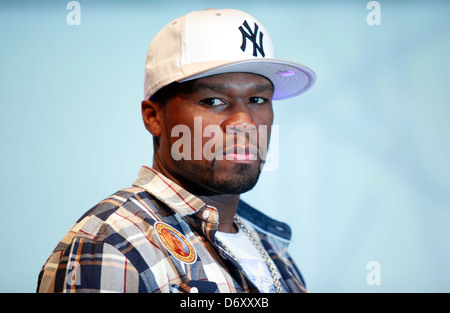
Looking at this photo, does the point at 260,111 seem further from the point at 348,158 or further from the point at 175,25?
the point at 348,158

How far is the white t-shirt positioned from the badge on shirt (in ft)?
0.78

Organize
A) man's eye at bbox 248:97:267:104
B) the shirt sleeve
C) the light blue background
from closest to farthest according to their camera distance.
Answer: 1. the shirt sleeve
2. man's eye at bbox 248:97:267:104
3. the light blue background

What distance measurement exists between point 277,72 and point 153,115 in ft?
1.25

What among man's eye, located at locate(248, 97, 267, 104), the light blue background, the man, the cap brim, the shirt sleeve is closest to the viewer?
the shirt sleeve

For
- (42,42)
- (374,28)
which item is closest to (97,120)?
(42,42)

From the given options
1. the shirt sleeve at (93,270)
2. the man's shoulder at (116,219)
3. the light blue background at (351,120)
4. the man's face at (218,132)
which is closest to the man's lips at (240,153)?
the man's face at (218,132)

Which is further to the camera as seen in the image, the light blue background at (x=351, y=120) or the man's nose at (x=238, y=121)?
the light blue background at (x=351, y=120)

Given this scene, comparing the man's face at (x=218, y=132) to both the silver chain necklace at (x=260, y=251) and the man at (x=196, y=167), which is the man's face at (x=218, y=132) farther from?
the silver chain necklace at (x=260, y=251)

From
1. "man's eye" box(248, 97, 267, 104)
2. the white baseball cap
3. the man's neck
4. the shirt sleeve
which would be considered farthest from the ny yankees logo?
the shirt sleeve

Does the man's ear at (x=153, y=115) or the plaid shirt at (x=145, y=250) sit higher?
the man's ear at (x=153, y=115)

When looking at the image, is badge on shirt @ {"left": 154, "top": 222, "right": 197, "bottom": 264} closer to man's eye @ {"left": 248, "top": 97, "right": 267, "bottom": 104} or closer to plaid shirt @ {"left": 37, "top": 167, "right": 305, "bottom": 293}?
plaid shirt @ {"left": 37, "top": 167, "right": 305, "bottom": 293}

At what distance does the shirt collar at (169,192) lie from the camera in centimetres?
136

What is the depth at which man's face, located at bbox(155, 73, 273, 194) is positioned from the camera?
1367 mm
